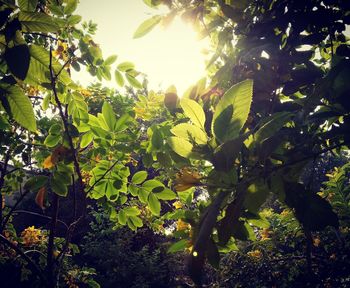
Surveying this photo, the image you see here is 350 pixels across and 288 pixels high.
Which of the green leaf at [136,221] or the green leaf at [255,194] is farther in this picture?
the green leaf at [136,221]

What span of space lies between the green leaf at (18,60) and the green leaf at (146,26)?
0.79 m

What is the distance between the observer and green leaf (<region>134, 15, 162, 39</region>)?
1.46m

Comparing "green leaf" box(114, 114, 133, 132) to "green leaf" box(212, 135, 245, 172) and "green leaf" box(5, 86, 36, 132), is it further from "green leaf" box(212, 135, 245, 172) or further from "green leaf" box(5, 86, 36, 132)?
"green leaf" box(212, 135, 245, 172)

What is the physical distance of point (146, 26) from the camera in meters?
1.47

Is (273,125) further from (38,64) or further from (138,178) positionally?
(138,178)

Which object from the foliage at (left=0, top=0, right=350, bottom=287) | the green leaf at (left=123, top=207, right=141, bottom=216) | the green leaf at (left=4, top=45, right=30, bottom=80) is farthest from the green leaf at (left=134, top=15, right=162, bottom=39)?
the green leaf at (left=123, top=207, right=141, bottom=216)

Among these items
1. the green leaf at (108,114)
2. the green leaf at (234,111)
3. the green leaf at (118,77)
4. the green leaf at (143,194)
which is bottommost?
the green leaf at (234,111)

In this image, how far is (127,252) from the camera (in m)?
11.6

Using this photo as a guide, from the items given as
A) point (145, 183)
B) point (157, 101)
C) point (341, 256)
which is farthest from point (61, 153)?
point (341, 256)

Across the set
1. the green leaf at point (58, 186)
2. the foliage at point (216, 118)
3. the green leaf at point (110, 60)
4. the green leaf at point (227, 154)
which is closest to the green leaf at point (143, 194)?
the foliage at point (216, 118)

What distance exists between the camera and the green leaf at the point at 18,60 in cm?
75

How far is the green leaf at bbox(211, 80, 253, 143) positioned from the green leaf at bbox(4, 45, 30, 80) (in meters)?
0.54

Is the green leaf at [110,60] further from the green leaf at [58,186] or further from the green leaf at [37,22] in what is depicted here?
the green leaf at [37,22]

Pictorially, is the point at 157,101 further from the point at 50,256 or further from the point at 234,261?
the point at 234,261
